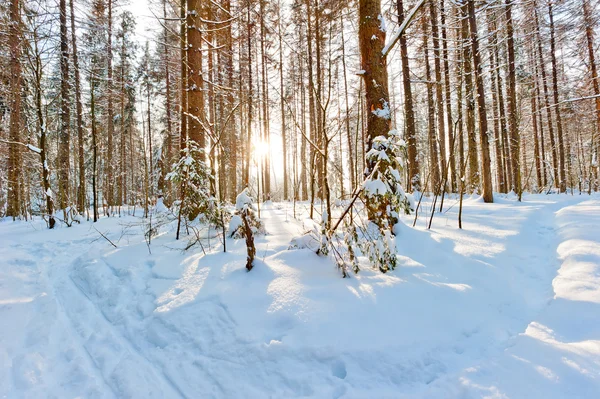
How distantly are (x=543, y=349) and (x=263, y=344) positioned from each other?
5.67ft

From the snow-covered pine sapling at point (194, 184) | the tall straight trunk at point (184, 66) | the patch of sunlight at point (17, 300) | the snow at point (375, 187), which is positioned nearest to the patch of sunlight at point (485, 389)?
the snow at point (375, 187)

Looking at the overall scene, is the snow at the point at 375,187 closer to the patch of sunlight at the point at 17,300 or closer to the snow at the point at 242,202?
the snow at the point at 242,202

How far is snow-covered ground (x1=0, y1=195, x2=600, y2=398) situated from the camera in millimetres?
1600

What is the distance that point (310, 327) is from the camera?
196 cm

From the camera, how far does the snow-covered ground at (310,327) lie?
1.60m

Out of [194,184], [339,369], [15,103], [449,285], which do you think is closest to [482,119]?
[449,285]

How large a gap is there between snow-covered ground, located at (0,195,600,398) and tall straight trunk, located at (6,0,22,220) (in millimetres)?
6076

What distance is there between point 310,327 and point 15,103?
13.3 meters

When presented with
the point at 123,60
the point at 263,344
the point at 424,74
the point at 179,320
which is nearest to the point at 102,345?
the point at 179,320

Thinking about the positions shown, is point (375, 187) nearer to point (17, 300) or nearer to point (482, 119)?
point (17, 300)

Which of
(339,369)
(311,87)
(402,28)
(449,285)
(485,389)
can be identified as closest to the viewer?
(485,389)

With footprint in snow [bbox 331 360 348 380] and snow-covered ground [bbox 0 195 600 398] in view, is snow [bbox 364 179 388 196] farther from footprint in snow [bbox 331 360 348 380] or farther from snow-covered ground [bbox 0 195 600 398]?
footprint in snow [bbox 331 360 348 380]

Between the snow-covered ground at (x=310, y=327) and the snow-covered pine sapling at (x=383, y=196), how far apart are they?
8.5 inches

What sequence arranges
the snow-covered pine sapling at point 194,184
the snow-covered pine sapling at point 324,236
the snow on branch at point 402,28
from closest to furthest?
the snow-covered pine sapling at point 324,236 → the snow on branch at point 402,28 → the snow-covered pine sapling at point 194,184
